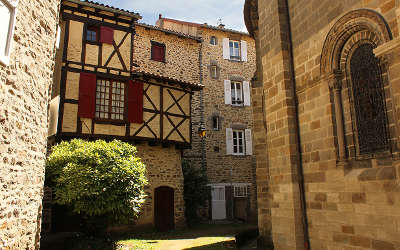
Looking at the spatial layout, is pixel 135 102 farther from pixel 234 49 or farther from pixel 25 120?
pixel 234 49

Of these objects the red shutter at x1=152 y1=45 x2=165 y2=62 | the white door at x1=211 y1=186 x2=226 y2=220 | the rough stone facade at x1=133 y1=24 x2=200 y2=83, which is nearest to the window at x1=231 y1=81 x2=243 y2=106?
the rough stone facade at x1=133 y1=24 x2=200 y2=83

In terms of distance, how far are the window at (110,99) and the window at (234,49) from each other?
856 centimetres

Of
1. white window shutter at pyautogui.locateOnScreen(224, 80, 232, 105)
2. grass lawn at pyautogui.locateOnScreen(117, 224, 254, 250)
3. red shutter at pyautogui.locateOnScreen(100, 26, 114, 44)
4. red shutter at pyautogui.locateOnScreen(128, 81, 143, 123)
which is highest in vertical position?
red shutter at pyautogui.locateOnScreen(100, 26, 114, 44)

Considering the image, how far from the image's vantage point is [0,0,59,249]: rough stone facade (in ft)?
13.9

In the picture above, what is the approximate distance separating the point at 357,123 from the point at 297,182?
1630mm

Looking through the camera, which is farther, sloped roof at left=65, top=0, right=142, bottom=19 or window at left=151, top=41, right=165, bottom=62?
window at left=151, top=41, right=165, bottom=62

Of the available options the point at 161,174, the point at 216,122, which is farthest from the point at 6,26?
the point at 216,122

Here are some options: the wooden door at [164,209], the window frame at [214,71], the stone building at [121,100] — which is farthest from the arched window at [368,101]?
the window frame at [214,71]

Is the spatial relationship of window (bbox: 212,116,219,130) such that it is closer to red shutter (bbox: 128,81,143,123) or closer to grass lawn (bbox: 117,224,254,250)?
red shutter (bbox: 128,81,143,123)

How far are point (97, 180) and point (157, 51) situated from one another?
9.87 m

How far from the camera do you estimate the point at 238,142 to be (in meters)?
18.5

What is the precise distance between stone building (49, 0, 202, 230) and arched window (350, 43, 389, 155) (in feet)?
29.7

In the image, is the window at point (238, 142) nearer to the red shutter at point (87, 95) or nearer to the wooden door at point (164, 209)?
the wooden door at point (164, 209)

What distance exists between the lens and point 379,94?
5.09 metres
